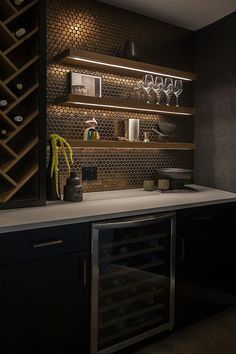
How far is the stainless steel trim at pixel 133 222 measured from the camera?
5.95 feet

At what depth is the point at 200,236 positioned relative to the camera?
2.31 m

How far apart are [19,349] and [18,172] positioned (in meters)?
1.05

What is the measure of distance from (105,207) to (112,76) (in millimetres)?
1257

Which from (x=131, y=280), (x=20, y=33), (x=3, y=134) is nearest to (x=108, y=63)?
(x=20, y=33)

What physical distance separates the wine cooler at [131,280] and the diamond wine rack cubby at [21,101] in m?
0.57

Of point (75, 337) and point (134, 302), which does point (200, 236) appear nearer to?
point (134, 302)

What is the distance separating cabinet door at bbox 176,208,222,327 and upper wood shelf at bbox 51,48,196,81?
121 cm

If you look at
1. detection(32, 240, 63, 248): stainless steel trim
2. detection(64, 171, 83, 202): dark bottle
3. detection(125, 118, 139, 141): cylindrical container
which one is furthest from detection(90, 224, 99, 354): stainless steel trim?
detection(125, 118, 139, 141): cylindrical container

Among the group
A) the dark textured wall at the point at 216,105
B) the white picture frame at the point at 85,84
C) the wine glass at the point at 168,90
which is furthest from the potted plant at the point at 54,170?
the dark textured wall at the point at 216,105

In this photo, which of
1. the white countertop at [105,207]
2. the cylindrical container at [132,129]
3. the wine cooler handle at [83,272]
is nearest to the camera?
the white countertop at [105,207]

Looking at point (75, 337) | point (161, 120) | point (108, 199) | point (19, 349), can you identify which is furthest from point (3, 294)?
point (161, 120)

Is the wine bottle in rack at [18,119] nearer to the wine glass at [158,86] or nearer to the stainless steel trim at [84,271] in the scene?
the stainless steel trim at [84,271]

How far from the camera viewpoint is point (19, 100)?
6.21ft

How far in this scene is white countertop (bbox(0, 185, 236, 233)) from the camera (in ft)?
5.35
